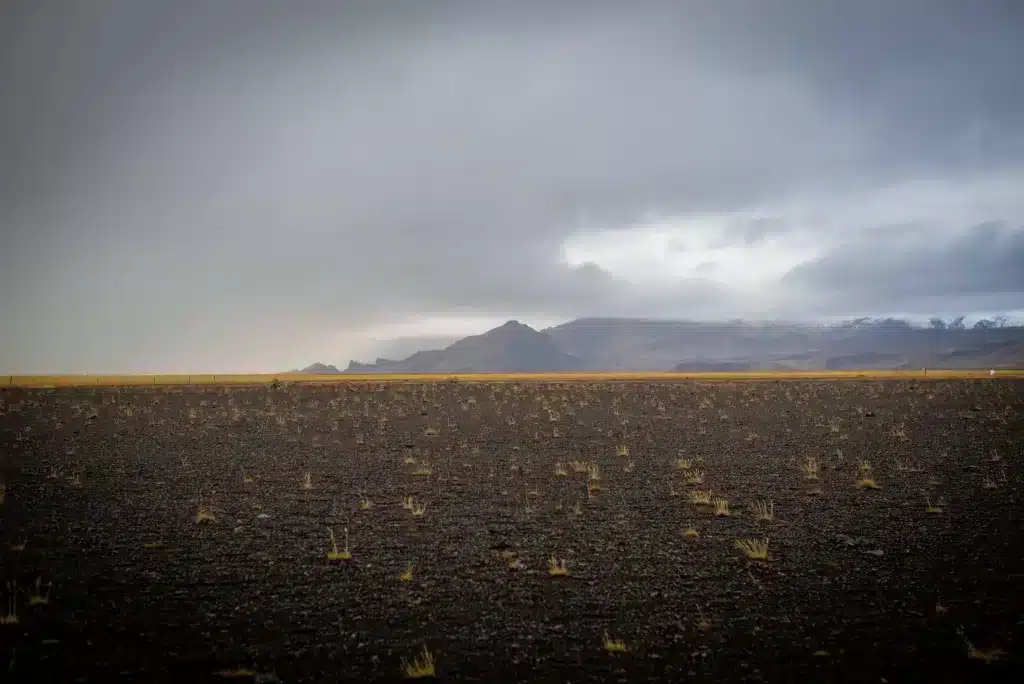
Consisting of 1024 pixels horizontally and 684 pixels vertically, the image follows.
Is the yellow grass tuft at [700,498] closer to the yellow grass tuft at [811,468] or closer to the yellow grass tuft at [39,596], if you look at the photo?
the yellow grass tuft at [811,468]

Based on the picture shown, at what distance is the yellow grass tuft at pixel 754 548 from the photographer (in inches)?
484

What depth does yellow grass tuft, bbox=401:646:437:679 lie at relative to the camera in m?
7.92

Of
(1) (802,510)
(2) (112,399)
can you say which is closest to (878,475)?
(1) (802,510)

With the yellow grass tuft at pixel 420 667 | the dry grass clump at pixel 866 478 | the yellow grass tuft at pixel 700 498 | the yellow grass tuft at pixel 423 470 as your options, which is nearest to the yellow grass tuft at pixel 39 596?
the yellow grass tuft at pixel 420 667

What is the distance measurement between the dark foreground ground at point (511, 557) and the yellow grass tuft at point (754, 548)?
0.69ft

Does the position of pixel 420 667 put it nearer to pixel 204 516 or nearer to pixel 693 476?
pixel 204 516

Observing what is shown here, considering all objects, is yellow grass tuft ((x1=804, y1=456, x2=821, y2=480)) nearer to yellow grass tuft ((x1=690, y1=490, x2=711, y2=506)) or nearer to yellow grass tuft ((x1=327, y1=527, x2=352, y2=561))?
yellow grass tuft ((x1=690, y1=490, x2=711, y2=506))

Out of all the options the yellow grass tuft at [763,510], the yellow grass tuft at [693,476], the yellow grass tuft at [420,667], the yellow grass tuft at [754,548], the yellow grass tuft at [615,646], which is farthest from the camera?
the yellow grass tuft at [693,476]

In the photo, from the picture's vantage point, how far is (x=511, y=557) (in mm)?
12602

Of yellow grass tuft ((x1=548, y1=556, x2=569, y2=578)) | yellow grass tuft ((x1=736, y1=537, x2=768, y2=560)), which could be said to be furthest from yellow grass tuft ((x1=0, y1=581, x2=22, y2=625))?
yellow grass tuft ((x1=736, y1=537, x2=768, y2=560))

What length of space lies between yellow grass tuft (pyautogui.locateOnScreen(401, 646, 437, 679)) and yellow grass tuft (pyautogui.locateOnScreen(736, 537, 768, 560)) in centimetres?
678

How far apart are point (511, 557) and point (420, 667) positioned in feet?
15.3

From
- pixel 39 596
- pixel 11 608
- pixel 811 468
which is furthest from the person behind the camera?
pixel 811 468

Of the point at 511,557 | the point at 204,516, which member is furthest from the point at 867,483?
the point at 204,516
